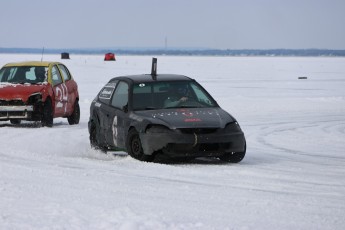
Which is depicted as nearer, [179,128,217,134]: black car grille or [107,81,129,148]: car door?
[179,128,217,134]: black car grille

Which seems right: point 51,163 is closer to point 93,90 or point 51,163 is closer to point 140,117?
point 140,117

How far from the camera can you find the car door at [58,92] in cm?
1952

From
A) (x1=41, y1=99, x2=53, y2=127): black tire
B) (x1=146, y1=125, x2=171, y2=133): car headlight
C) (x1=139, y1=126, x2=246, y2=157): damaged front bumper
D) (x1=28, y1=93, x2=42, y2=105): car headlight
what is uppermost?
(x1=146, y1=125, x2=171, y2=133): car headlight

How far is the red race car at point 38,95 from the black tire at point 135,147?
7.05 meters

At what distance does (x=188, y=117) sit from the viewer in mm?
11750

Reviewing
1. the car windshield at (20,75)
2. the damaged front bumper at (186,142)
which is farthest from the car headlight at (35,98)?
the damaged front bumper at (186,142)

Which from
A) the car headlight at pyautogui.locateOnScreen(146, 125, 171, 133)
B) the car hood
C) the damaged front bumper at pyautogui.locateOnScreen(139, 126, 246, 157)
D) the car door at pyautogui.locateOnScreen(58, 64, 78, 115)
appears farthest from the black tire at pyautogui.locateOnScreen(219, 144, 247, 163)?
the car door at pyautogui.locateOnScreen(58, 64, 78, 115)

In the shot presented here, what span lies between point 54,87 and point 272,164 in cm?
862

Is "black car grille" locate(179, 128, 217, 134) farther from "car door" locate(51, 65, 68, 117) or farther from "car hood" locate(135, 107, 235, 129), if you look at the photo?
"car door" locate(51, 65, 68, 117)

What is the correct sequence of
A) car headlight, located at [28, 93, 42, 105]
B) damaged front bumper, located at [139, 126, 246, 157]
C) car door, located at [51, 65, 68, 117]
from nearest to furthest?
damaged front bumper, located at [139, 126, 246, 157], car headlight, located at [28, 93, 42, 105], car door, located at [51, 65, 68, 117]

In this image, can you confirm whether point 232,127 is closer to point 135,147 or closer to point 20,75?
point 135,147

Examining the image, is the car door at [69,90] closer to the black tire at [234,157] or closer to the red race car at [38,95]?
the red race car at [38,95]

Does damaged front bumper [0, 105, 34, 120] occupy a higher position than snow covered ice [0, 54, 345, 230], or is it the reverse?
snow covered ice [0, 54, 345, 230]

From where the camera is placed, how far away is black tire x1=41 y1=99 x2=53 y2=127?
18875mm
